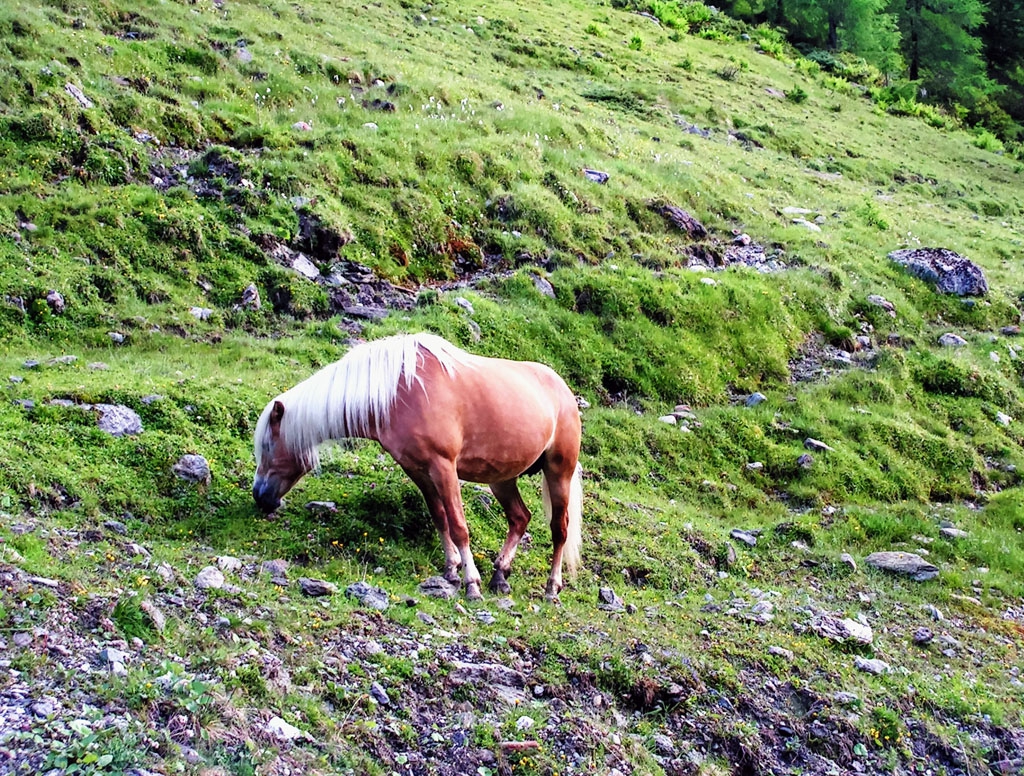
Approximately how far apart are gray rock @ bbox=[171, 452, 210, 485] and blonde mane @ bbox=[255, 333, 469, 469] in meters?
0.52

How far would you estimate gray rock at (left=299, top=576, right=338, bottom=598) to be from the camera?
650cm

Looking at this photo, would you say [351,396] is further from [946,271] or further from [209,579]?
[946,271]

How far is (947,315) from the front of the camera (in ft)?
57.0

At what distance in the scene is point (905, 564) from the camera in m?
9.83

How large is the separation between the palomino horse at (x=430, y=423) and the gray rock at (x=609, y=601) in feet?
1.25

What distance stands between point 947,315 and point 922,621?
1025cm

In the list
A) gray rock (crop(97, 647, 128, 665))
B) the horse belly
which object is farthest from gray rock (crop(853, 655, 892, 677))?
gray rock (crop(97, 647, 128, 665))

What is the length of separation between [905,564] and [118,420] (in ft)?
26.8

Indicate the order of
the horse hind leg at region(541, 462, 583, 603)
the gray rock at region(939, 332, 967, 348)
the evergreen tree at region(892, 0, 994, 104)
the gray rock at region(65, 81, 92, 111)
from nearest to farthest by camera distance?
the horse hind leg at region(541, 462, 583, 603) < the gray rock at region(65, 81, 92, 111) < the gray rock at region(939, 332, 967, 348) < the evergreen tree at region(892, 0, 994, 104)

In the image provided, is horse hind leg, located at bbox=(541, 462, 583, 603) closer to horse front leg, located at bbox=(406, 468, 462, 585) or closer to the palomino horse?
the palomino horse

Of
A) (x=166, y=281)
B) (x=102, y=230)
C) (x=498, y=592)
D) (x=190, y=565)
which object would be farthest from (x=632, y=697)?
(x=102, y=230)

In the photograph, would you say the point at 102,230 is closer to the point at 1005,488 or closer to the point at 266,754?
the point at 266,754

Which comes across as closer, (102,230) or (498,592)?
(498,592)

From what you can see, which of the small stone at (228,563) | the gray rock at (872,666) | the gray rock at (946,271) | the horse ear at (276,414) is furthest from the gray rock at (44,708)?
the gray rock at (946,271)
